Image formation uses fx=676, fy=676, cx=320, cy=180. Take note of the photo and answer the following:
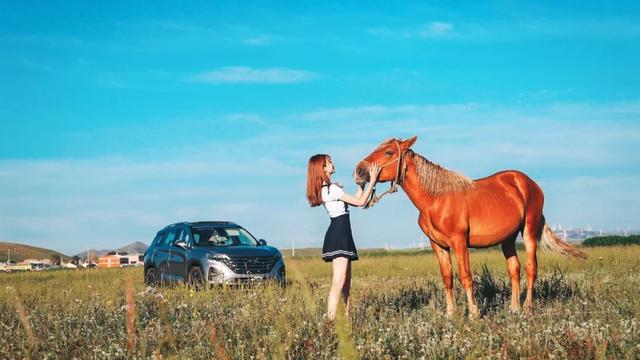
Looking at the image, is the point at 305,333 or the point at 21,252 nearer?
the point at 305,333

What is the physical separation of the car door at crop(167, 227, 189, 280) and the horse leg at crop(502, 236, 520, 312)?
8367 mm

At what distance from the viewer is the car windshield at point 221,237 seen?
16430mm

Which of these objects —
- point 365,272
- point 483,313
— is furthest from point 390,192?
point 365,272

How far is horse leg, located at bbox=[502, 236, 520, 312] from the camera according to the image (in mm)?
9656

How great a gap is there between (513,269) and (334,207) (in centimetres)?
339

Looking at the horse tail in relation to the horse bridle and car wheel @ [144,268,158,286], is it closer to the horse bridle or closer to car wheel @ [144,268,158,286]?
the horse bridle

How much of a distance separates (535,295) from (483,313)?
7.95ft

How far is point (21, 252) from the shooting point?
9962 centimetres

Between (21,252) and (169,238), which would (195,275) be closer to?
(169,238)

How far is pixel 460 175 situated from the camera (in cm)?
930

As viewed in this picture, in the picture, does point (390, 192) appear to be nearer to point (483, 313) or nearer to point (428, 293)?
point (483, 313)

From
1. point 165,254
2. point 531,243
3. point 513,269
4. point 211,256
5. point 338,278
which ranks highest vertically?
point 165,254

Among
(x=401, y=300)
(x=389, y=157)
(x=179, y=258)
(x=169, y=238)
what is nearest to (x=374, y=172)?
(x=389, y=157)

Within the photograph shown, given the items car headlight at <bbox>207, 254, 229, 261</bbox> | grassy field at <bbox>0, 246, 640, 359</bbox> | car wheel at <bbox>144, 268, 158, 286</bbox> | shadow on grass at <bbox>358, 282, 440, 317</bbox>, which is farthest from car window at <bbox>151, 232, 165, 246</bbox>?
shadow on grass at <bbox>358, 282, 440, 317</bbox>
